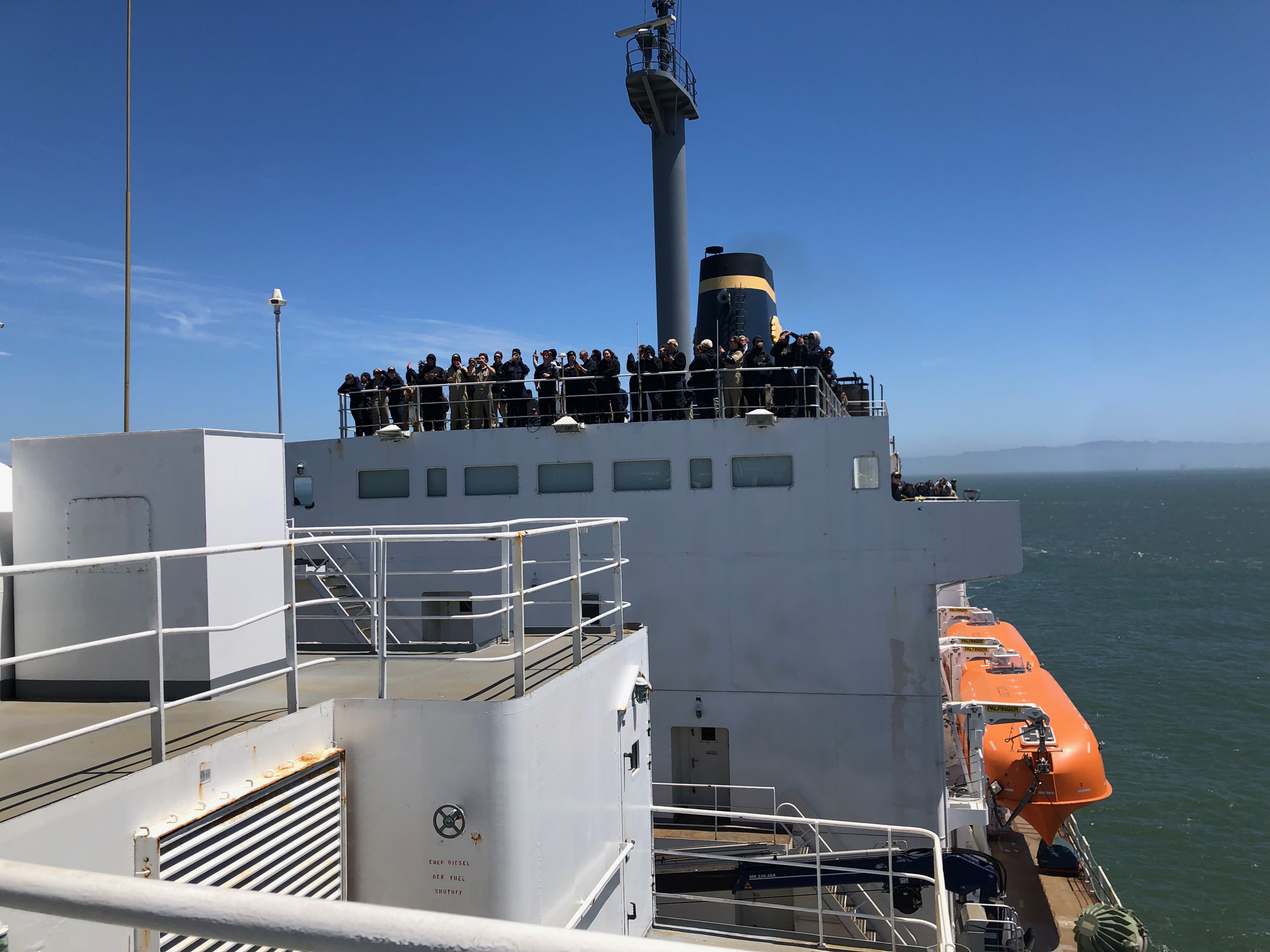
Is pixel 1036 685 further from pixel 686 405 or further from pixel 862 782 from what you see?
pixel 686 405

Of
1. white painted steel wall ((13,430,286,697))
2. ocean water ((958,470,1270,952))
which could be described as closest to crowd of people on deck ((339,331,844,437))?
white painted steel wall ((13,430,286,697))

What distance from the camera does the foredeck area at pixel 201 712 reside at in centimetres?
402

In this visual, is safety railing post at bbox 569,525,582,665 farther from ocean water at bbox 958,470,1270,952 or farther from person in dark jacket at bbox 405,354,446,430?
ocean water at bbox 958,470,1270,952

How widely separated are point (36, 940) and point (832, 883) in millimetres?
10476

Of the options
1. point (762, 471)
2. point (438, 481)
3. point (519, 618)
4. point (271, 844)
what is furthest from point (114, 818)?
point (438, 481)

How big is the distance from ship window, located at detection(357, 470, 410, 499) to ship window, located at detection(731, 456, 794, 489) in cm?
599

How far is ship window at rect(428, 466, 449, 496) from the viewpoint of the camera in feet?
48.8

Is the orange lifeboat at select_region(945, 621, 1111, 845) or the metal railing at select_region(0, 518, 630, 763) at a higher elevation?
the metal railing at select_region(0, 518, 630, 763)

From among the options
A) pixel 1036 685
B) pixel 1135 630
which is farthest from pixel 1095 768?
pixel 1135 630

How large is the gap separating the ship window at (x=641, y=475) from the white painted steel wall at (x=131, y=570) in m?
8.10

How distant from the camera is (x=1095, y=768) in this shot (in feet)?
59.6

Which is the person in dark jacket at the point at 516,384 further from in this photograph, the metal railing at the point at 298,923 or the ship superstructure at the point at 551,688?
the metal railing at the point at 298,923

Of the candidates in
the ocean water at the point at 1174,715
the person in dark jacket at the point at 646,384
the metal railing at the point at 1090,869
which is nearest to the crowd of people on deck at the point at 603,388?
the person in dark jacket at the point at 646,384

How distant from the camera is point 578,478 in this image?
46.6 feet
